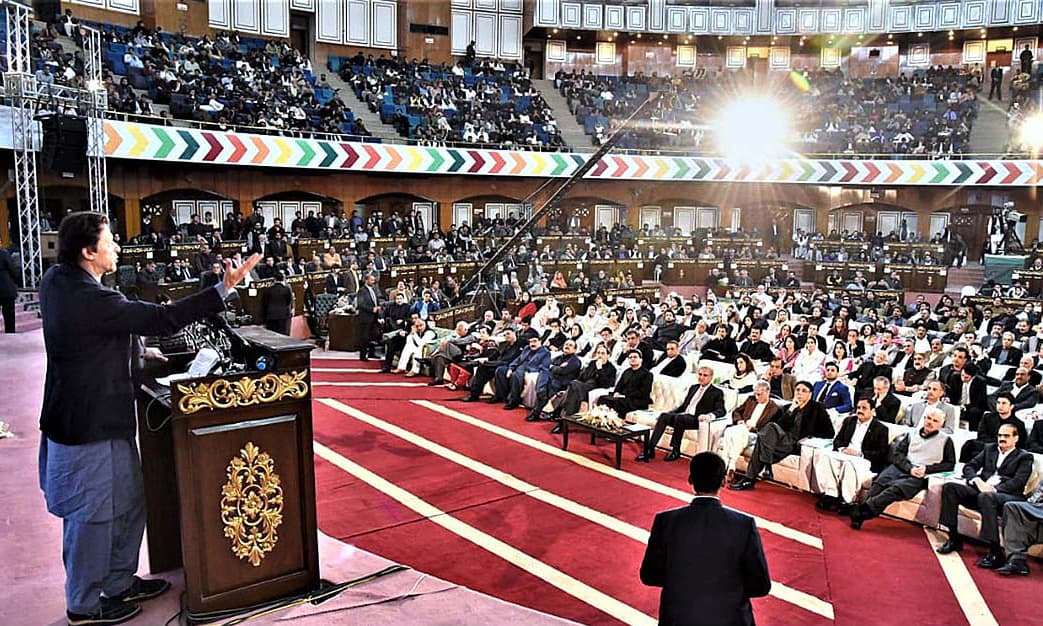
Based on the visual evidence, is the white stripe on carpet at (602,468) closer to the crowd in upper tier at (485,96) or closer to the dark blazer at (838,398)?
the dark blazer at (838,398)

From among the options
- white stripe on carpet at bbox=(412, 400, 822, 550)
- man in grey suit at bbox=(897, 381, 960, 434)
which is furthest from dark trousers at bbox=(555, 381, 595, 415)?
man in grey suit at bbox=(897, 381, 960, 434)

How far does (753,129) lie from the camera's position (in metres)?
26.4

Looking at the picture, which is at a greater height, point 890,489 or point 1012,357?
point 1012,357

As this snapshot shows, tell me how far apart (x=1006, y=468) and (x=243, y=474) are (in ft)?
17.1

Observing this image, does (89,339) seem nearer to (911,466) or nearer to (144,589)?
(144,589)

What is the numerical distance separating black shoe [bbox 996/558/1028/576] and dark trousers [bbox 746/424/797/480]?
195 centimetres

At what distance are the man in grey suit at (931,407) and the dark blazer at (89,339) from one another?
5.94 m

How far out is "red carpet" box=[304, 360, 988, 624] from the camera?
468 centimetres

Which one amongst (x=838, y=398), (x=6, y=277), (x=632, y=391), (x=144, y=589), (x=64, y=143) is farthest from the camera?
(x=64, y=143)

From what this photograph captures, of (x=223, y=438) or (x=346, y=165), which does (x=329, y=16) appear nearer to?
(x=346, y=165)

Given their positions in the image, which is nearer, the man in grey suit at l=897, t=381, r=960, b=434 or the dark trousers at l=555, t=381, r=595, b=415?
the man in grey suit at l=897, t=381, r=960, b=434

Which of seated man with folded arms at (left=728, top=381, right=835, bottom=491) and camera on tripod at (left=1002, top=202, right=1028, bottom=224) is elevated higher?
camera on tripod at (left=1002, top=202, right=1028, bottom=224)

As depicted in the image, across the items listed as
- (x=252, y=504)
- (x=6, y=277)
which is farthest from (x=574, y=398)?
(x=6, y=277)

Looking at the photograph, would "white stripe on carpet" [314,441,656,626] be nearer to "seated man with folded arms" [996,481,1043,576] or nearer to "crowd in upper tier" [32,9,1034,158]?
"seated man with folded arms" [996,481,1043,576]
